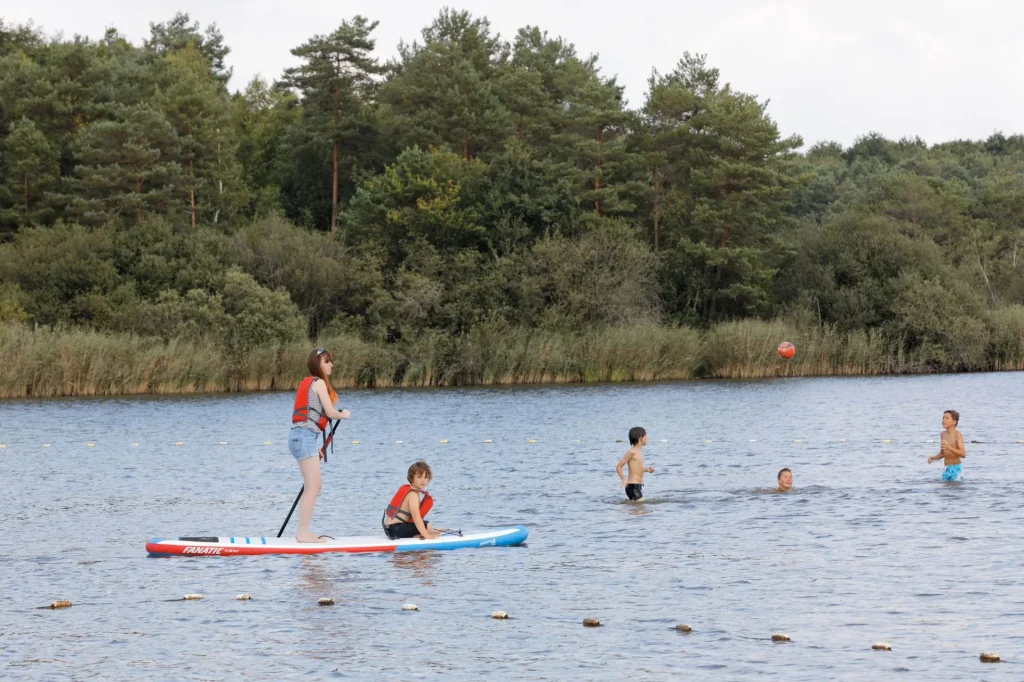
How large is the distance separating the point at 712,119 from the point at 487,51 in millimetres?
22271

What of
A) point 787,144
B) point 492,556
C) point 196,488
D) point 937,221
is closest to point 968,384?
point 787,144

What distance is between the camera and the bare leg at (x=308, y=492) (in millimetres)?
16359

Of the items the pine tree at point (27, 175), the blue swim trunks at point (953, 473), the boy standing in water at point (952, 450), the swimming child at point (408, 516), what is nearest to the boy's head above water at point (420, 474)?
the swimming child at point (408, 516)

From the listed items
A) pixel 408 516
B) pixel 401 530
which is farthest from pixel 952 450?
pixel 401 530

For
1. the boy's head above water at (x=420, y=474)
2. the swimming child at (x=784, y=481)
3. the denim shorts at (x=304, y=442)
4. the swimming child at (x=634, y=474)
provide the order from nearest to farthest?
the denim shorts at (x=304, y=442) < the boy's head above water at (x=420, y=474) < the swimming child at (x=634, y=474) < the swimming child at (x=784, y=481)

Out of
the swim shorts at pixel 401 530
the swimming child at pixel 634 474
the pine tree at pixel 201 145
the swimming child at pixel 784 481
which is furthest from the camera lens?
the pine tree at pixel 201 145

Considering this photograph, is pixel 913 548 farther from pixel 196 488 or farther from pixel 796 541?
pixel 196 488

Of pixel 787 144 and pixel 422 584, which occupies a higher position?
pixel 787 144

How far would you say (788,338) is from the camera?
62188mm

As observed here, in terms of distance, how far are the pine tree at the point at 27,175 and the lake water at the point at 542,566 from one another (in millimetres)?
43662

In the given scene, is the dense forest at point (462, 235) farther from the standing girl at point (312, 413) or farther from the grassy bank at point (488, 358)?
the standing girl at point (312, 413)

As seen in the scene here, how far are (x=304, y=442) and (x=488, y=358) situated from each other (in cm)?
4612

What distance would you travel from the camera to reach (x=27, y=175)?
7481 cm

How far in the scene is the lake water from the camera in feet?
39.8
